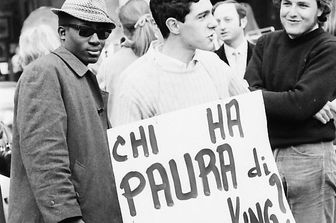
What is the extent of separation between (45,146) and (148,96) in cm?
60

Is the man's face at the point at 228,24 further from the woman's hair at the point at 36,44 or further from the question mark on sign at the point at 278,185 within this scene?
the question mark on sign at the point at 278,185

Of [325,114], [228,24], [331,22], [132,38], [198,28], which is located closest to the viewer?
[198,28]

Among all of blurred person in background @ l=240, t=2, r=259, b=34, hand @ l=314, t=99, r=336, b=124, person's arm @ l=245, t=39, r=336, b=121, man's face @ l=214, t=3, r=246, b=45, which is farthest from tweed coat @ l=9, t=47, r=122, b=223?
blurred person in background @ l=240, t=2, r=259, b=34

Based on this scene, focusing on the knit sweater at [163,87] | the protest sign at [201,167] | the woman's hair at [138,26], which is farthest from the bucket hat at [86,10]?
the woman's hair at [138,26]

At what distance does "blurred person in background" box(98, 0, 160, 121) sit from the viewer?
5.47 meters

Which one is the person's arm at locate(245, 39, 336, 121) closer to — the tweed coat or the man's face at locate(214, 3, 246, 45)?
the tweed coat

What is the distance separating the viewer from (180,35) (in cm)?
385

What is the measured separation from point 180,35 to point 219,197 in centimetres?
81

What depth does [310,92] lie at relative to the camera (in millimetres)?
4379

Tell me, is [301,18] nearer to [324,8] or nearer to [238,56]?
[324,8]

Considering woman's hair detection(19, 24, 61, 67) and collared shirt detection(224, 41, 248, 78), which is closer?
woman's hair detection(19, 24, 61, 67)

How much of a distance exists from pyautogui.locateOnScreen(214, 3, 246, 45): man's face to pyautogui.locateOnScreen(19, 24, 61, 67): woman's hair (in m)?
2.25

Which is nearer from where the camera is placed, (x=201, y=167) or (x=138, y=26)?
(x=201, y=167)

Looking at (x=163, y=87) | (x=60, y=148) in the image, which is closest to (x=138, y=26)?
(x=163, y=87)
